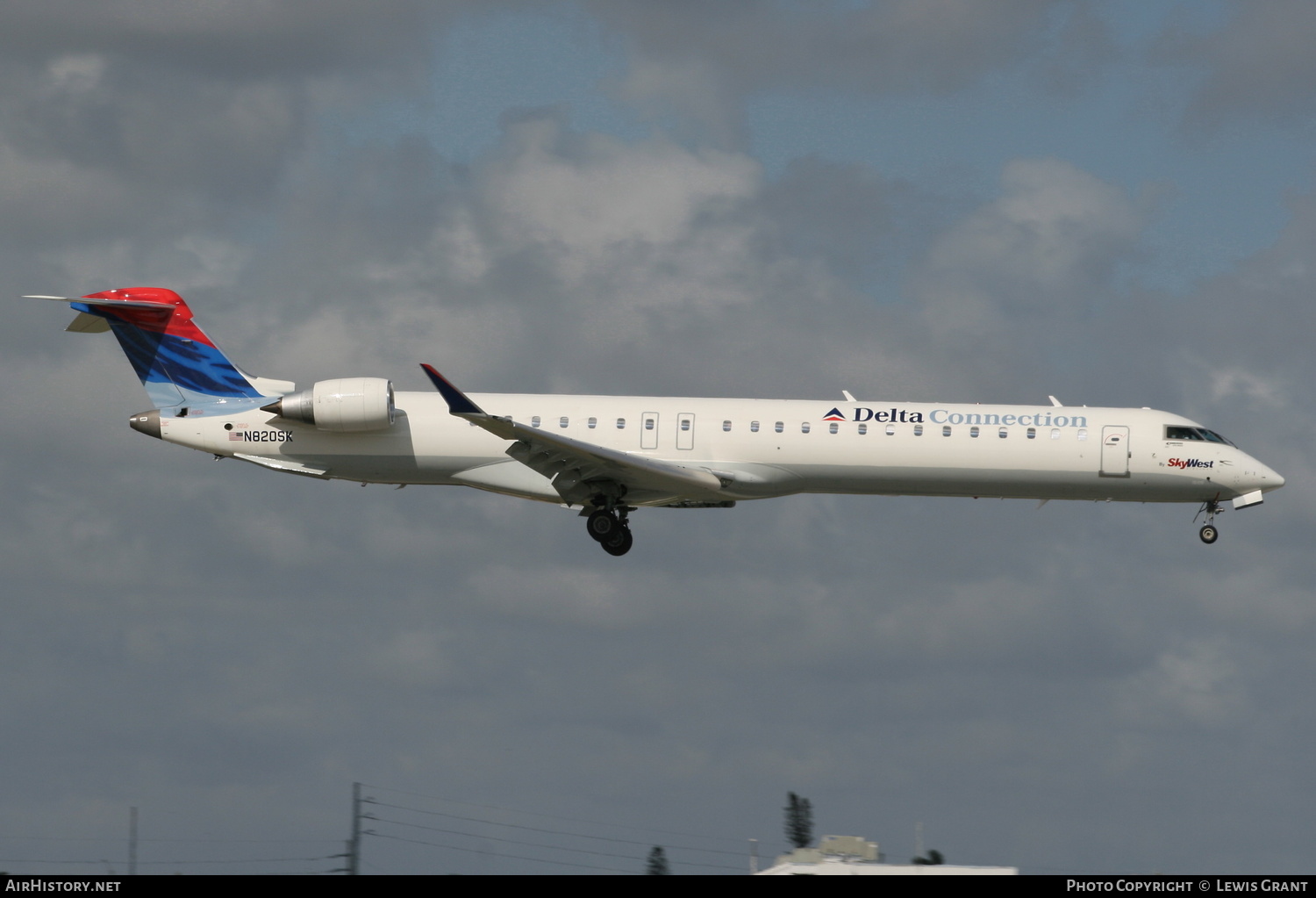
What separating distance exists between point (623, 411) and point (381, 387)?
17.1 ft

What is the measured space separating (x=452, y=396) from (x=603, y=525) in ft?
16.6

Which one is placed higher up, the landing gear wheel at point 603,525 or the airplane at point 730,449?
the airplane at point 730,449

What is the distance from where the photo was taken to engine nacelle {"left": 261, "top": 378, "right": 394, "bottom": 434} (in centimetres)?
3347

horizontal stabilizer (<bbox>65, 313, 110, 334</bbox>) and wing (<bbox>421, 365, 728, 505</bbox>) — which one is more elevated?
horizontal stabilizer (<bbox>65, 313, 110, 334</bbox>)

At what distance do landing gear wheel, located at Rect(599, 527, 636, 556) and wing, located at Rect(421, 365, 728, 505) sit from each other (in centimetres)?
81

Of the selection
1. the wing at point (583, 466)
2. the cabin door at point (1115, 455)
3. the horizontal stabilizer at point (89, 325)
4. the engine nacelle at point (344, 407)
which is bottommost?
the wing at point (583, 466)

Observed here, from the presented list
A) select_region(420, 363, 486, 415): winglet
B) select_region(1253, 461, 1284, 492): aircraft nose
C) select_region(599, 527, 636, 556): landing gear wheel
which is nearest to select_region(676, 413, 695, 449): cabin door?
select_region(599, 527, 636, 556): landing gear wheel

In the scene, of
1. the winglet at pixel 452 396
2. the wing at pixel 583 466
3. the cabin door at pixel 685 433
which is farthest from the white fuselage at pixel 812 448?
the winglet at pixel 452 396

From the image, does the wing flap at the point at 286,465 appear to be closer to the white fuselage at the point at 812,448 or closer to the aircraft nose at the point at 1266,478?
the white fuselage at the point at 812,448

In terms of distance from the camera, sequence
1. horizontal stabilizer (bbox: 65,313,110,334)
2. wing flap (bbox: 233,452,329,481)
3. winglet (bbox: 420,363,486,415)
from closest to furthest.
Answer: winglet (bbox: 420,363,486,415), wing flap (bbox: 233,452,329,481), horizontal stabilizer (bbox: 65,313,110,334)

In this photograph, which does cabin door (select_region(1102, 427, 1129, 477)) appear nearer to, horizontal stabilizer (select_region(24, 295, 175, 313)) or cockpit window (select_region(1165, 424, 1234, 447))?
cockpit window (select_region(1165, 424, 1234, 447))

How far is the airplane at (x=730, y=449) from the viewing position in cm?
3344

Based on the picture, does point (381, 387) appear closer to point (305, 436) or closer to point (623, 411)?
point (305, 436)
